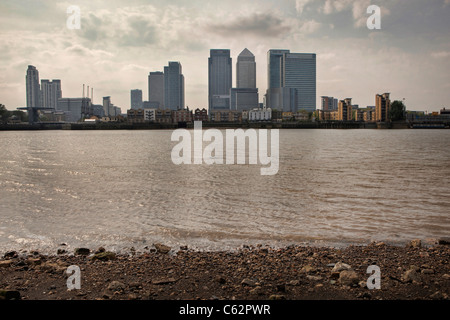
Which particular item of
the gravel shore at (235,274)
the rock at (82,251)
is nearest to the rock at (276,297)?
the gravel shore at (235,274)

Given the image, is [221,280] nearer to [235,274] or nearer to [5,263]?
[235,274]

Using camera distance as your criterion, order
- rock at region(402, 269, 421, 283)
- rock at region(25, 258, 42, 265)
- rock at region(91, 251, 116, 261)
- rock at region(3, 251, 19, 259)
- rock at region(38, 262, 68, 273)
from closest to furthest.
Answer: rock at region(402, 269, 421, 283), rock at region(38, 262, 68, 273), rock at region(25, 258, 42, 265), rock at region(91, 251, 116, 261), rock at region(3, 251, 19, 259)

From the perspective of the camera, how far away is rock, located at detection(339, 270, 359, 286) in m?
7.05

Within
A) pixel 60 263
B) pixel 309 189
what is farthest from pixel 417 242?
pixel 309 189

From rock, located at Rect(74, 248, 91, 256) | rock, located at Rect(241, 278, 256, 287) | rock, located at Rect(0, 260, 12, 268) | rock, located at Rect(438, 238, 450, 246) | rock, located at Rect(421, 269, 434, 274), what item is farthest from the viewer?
rock, located at Rect(438, 238, 450, 246)

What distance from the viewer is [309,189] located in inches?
794

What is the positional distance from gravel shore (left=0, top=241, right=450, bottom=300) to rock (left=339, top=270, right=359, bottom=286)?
0.02 meters

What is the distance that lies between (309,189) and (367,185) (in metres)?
3.68

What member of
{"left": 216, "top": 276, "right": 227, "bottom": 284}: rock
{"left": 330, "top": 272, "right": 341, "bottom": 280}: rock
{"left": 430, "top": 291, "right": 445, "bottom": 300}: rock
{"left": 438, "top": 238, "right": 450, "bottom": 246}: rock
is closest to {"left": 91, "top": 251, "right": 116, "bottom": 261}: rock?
{"left": 216, "top": 276, "right": 227, "bottom": 284}: rock

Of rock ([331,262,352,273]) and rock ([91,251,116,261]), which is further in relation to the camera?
rock ([91,251,116,261])

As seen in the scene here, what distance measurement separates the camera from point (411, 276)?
23.8 feet

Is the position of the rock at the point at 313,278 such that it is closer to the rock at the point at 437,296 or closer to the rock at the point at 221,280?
the rock at the point at 221,280

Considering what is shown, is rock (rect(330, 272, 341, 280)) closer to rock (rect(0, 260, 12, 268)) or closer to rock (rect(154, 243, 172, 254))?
rock (rect(154, 243, 172, 254))
